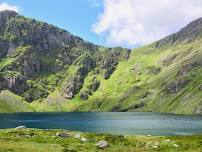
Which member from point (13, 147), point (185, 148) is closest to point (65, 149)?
point (13, 147)

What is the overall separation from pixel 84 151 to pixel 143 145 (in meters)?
20.0

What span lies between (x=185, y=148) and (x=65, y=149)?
88.3 feet

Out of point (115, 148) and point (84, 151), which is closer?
point (84, 151)

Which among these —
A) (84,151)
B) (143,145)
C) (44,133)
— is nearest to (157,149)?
(143,145)

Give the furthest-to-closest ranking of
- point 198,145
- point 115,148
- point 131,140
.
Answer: point 131,140, point 198,145, point 115,148

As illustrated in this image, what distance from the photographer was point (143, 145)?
84.4 m

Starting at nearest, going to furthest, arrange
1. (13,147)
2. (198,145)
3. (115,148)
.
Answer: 1. (13,147)
2. (115,148)
3. (198,145)

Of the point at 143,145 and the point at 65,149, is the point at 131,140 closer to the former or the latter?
the point at 143,145

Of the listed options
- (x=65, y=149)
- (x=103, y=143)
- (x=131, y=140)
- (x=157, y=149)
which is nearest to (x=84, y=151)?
(x=65, y=149)

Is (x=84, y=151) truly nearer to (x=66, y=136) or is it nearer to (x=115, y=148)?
(x=115, y=148)

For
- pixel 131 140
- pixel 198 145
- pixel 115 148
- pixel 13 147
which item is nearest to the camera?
pixel 13 147

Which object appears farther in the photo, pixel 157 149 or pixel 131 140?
pixel 131 140

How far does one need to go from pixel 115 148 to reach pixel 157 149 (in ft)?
29.4

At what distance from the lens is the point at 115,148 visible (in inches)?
2987
